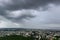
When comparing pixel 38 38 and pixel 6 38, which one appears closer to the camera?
pixel 38 38

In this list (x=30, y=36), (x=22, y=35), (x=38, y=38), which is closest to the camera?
(x=38, y=38)

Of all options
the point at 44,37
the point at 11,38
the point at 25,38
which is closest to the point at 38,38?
the point at 44,37

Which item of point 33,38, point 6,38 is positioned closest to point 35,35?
point 33,38

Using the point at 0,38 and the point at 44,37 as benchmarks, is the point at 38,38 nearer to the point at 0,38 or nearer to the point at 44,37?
the point at 44,37

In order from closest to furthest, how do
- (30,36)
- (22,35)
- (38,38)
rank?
(38,38), (30,36), (22,35)

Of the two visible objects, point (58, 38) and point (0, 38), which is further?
point (0, 38)

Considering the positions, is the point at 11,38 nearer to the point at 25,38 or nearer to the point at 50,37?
the point at 25,38

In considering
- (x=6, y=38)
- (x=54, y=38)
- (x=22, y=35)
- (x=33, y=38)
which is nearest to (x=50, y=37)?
(x=54, y=38)
